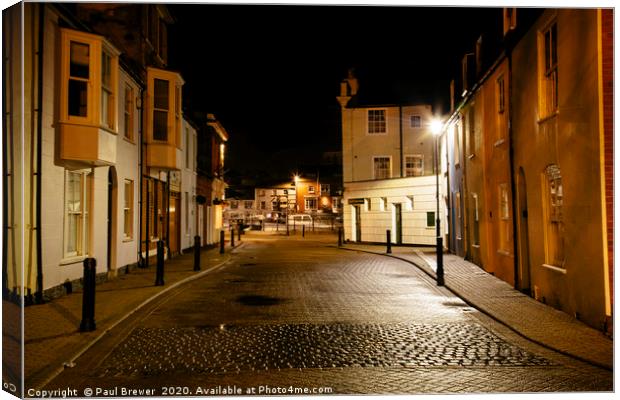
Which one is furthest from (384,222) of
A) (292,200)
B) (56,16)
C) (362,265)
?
(292,200)

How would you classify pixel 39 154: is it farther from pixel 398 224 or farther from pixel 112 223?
pixel 398 224

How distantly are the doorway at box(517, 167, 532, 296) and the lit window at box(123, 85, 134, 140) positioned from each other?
11.0 metres

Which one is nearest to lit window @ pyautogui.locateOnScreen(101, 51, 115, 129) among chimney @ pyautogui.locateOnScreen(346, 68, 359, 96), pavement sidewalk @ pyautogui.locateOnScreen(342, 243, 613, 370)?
pavement sidewalk @ pyautogui.locateOnScreen(342, 243, 613, 370)

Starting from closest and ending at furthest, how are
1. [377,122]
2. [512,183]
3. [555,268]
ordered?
[555,268] < [512,183] < [377,122]

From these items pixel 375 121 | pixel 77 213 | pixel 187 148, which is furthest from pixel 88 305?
pixel 375 121

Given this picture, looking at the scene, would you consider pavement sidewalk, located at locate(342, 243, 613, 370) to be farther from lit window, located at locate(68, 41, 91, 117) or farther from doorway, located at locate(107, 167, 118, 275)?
lit window, located at locate(68, 41, 91, 117)

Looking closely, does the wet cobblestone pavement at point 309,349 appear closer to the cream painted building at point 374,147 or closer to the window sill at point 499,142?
the window sill at point 499,142

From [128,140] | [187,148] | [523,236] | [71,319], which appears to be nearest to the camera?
[71,319]

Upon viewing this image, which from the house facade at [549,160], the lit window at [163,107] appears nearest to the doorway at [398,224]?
the house facade at [549,160]

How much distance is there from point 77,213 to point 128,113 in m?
4.50

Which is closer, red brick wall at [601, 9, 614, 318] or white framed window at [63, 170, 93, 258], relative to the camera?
red brick wall at [601, 9, 614, 318]

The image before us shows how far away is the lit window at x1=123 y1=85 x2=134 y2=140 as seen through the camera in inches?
664

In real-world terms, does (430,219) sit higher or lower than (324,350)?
higher

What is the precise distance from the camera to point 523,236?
13727 mm
